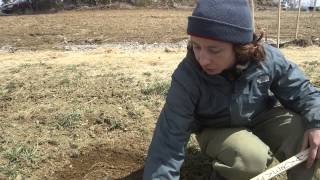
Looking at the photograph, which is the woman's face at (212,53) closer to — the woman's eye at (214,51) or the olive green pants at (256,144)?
the woman's eye at (214,51)

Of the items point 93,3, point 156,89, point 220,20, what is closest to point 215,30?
point 220,20

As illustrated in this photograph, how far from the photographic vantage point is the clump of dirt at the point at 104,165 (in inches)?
119

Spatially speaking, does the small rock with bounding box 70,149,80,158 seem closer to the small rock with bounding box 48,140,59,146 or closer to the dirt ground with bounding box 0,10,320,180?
the dirt ground with bounding box 0,10,320,180

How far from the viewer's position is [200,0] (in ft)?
7.06

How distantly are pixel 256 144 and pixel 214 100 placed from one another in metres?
0.27

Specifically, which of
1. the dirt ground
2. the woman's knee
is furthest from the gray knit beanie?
the dirt ground

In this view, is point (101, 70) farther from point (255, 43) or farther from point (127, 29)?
point (127, 29)

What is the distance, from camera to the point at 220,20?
2066 millimetres

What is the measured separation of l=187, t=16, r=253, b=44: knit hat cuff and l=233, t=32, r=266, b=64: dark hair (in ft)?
0.24

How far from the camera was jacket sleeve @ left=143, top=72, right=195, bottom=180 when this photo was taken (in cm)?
224

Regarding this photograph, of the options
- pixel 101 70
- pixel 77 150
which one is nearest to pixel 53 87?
pixel 101 70

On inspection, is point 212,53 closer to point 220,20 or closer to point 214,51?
point 214,51

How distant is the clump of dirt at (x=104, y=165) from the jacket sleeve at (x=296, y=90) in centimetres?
100

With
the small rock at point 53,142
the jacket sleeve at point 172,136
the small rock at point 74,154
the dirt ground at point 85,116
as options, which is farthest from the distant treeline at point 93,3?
the jacket sleeve at point 172,136
